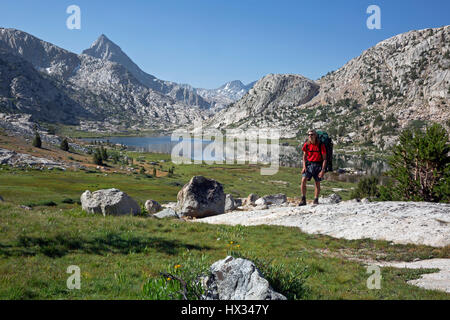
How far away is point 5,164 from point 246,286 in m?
106

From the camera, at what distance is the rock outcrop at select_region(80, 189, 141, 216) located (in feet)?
71.3

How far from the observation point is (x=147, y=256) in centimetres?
1152

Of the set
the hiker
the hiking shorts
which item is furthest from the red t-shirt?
the hiking shorts

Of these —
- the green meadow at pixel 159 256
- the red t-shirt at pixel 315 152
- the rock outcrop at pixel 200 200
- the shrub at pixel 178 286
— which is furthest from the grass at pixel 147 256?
the rock outcrop at pixel 200 200

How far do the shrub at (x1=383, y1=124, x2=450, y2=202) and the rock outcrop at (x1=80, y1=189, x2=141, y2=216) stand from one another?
29735 mm

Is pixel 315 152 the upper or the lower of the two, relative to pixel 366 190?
upper

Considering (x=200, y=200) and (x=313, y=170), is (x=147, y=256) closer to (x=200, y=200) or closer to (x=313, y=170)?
(x=313, y=170)

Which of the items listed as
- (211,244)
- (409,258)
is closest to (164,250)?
(211,244)

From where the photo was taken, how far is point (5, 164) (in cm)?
8888

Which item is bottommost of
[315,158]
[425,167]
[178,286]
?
[178,286]

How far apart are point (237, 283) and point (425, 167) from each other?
32830mm

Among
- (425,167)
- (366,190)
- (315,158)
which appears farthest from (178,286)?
(366,190)
